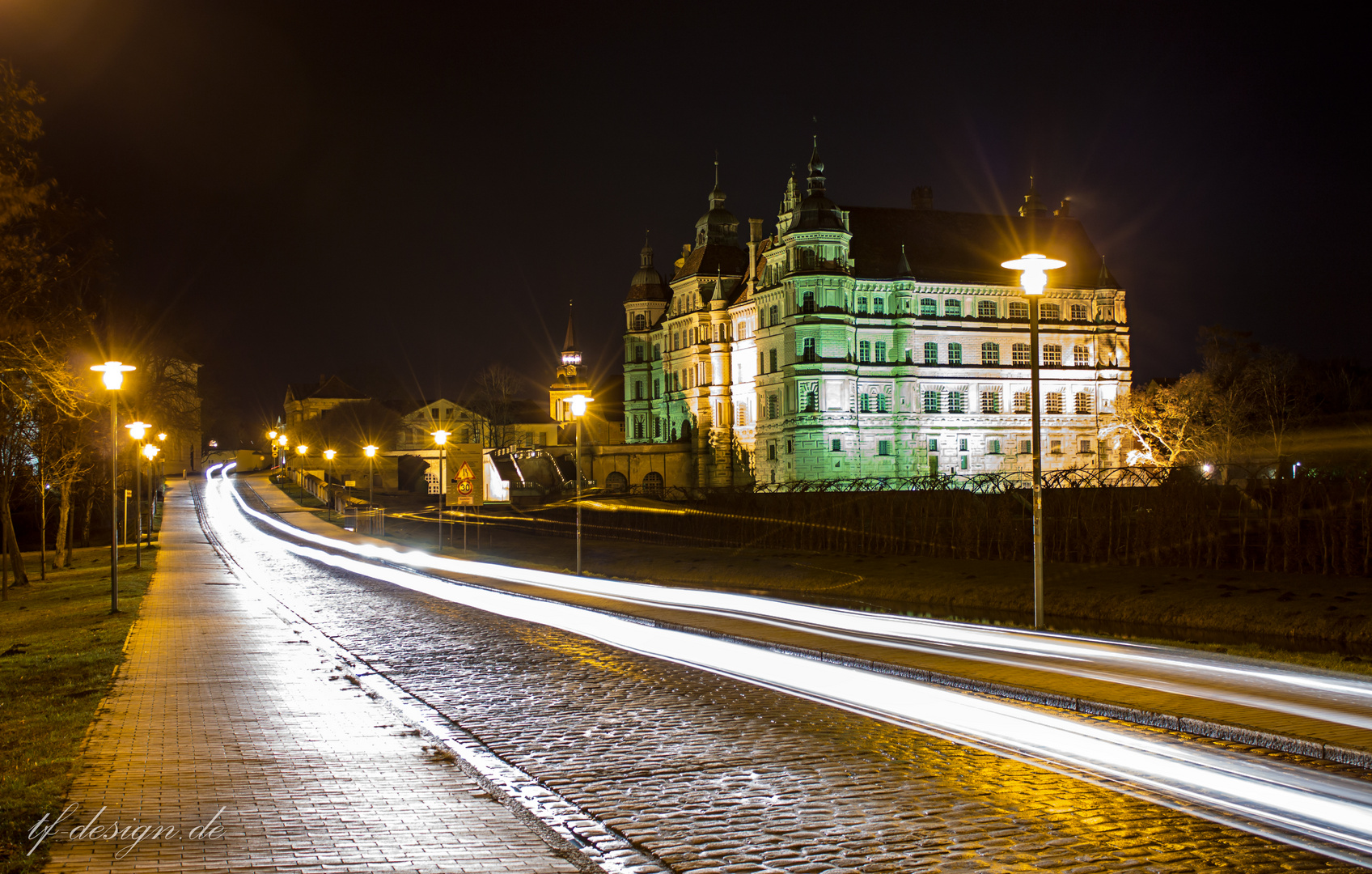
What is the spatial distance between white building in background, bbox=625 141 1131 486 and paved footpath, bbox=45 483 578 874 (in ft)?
236

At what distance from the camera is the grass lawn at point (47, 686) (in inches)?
311

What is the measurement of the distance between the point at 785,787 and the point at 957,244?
307ft

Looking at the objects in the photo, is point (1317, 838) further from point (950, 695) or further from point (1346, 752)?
point (950, 695)

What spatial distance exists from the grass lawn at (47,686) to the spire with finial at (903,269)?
6981cm

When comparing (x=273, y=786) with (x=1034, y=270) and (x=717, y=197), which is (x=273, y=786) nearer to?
(x=1034, y=270)

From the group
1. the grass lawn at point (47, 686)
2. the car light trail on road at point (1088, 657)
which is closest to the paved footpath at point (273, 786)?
the grass lawn at point (47, 686)

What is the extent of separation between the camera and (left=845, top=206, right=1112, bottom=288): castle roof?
93188mm

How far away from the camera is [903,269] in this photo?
9194 cm

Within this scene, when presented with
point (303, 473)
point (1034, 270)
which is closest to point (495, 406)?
point (303, 473)

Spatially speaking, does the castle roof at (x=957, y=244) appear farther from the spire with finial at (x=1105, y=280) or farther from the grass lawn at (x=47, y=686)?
the grass lawn at (x=47, y=686)

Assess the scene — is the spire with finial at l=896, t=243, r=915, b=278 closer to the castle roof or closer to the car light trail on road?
the castle roof

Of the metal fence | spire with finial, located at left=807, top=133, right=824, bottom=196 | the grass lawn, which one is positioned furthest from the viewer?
spire with finial, located at left=807, top=133, right=824, bottom=196

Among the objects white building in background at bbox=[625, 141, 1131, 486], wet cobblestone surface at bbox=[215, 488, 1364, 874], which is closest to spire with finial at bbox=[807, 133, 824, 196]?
white building in background at bbox=[625, 141, 1131, 486]

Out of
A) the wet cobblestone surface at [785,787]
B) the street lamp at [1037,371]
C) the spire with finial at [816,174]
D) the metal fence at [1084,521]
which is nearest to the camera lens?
the wet cobblestone surface at [785,787]
